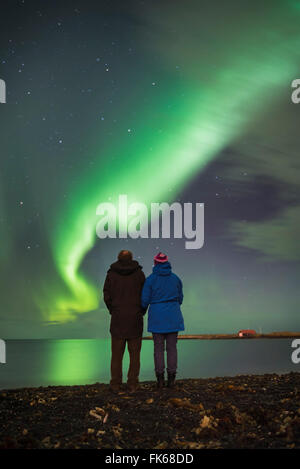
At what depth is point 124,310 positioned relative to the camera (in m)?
9.98

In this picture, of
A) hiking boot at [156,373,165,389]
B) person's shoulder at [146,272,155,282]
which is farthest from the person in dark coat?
hiking boot at [156,373,165,389]

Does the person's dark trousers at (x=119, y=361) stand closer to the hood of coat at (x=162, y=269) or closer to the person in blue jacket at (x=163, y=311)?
the person in blue jacket at (x=163, y=311)

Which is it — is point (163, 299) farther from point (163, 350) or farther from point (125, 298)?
point (163, 350)

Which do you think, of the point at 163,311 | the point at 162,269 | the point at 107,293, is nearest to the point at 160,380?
the point at 163,311

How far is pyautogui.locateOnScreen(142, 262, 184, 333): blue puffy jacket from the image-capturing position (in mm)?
9680

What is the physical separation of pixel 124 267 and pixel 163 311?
1.27 m

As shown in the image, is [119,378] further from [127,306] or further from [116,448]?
[116,448]

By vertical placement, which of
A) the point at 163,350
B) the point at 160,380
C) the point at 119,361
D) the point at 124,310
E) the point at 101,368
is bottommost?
the point at 101,368

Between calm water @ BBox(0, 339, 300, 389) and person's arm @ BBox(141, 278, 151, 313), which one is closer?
person's arm @ BBox(141, 278, 151, 313)

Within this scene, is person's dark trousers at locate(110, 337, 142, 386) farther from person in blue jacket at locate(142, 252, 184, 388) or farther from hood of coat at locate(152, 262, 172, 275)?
hood of coat at locate(152, 262, 172, 275)

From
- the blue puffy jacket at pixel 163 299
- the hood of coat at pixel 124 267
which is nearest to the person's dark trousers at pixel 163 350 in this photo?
the blue puffy jacket at pixel 163 299

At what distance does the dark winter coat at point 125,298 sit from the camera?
9961 millimetres
